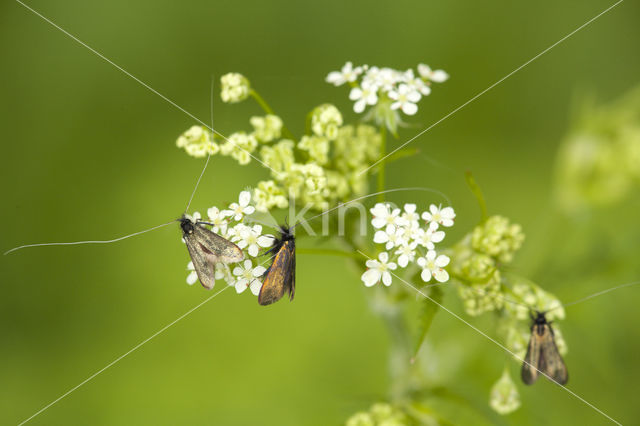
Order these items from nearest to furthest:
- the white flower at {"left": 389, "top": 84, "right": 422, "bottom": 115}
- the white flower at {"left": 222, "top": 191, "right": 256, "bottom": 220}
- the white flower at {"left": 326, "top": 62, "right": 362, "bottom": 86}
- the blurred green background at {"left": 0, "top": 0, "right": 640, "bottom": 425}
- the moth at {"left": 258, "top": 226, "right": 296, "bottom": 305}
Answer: the moth at {"left": 258, "top": 226, "right": 296, "bottom": 305} → the white flower at {"left": 222, "top": 191, "right": 256, "bottom": 220} → the white flower at {"left": 389, "top": 84, "right": 422, "bottom": 115} → the white flower at {"left": 326, "top": 62, "right": 362, "bottom": 86} → the blurred green background at {"left": 0, "top": 0, "right": 640, "bottom": 425}

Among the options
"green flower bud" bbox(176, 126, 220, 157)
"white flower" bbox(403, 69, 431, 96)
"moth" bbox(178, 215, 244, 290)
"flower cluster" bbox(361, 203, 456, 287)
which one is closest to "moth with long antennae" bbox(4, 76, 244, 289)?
"moth" bbox(178, 215, 244, 290)

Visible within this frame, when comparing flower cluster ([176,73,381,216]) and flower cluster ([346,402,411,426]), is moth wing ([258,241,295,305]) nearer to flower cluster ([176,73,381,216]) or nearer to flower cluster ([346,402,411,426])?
flower cluster ([176,73,381,216])

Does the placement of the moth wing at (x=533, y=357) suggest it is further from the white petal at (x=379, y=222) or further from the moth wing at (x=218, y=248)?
the moth wing at (x=218, y=248)

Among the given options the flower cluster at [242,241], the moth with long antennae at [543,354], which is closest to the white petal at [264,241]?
the flower cluster at [242,241]

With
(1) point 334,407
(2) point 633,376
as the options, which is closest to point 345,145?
(1) point 334,407

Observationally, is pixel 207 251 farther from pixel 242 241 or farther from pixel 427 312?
pixel 427 312

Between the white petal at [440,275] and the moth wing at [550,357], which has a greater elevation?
the white petal at [440,275]
